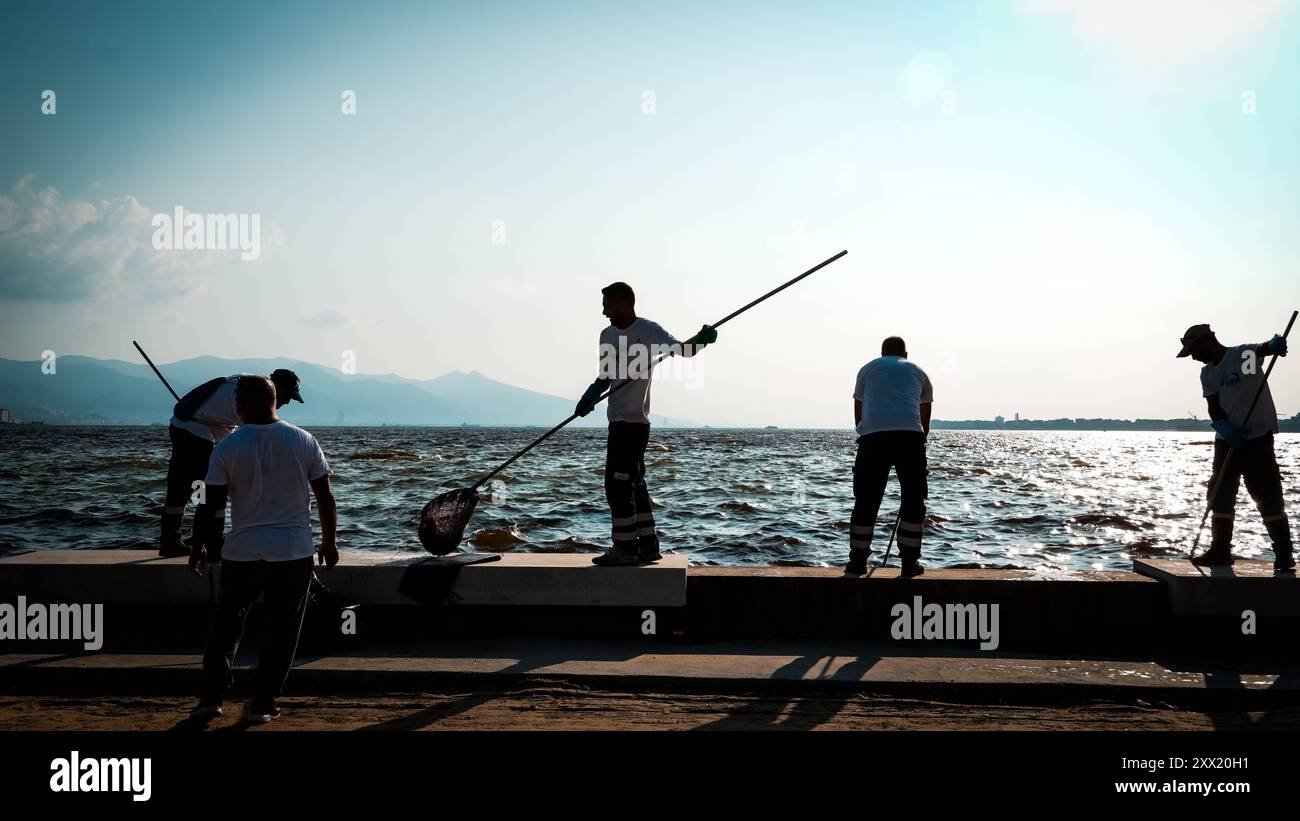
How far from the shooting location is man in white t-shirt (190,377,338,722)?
4.20 m

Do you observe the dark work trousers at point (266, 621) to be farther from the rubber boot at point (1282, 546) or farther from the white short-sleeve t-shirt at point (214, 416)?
the rubber boot at point (1282, 546)

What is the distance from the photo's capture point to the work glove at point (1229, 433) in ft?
21.4

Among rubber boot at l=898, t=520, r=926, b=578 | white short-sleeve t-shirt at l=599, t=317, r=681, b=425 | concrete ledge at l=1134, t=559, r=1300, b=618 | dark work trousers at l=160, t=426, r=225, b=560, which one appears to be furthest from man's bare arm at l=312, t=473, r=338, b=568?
concrete ledge at l=1134, t=559, r=1300, b=618

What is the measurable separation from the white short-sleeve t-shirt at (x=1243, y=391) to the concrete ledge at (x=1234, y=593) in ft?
3.99

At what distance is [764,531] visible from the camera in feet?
55.3

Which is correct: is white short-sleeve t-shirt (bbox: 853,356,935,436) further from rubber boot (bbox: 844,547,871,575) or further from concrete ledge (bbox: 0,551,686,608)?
concrete ledge (bbox: 0,551,686,608)

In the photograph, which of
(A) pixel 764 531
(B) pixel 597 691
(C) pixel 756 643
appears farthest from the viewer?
(A) pixel 764 531

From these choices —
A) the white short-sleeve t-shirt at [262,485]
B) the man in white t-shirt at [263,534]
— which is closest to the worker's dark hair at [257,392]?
the man in white t-shirt at [263,534]

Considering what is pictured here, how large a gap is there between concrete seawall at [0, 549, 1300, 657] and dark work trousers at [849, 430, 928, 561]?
39cm

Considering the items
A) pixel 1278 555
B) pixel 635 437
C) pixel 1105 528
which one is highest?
pixel 635 437

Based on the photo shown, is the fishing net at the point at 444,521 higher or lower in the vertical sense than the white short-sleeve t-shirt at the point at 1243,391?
lower
